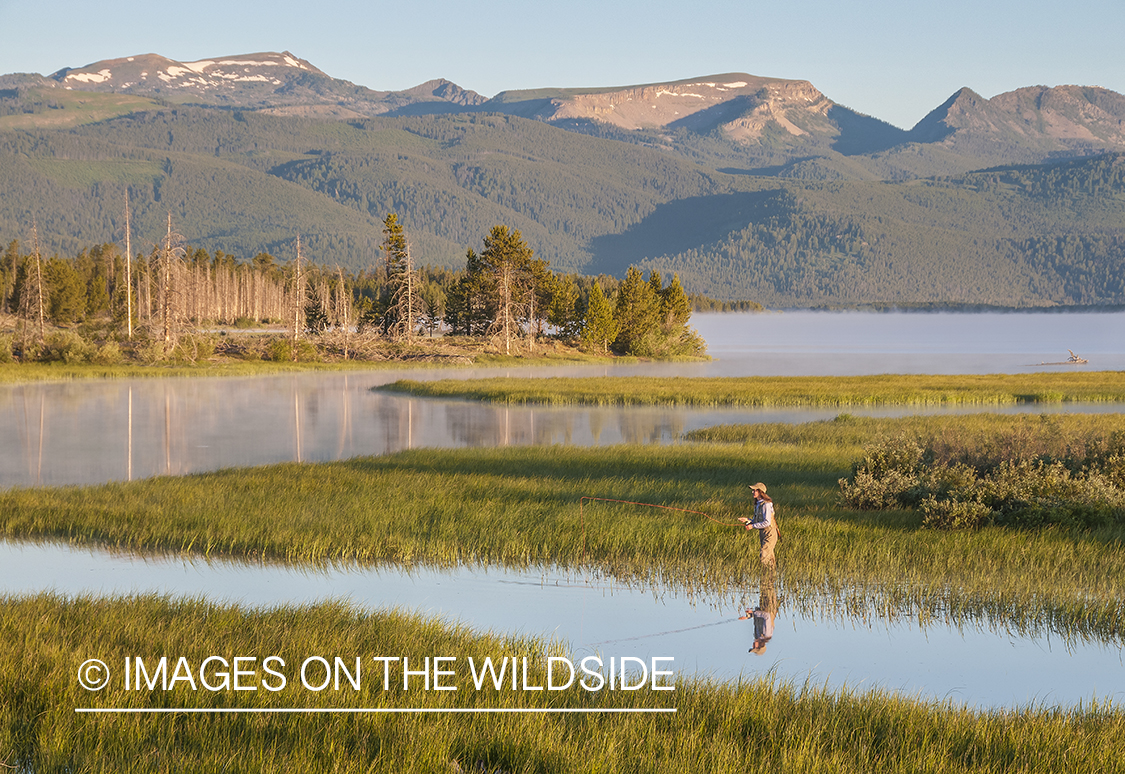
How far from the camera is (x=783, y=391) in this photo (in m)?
58.8

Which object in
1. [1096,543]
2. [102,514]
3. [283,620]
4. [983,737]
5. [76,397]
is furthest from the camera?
[76,397]

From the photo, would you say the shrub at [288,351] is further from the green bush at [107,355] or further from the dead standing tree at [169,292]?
the green bush at [107,355]

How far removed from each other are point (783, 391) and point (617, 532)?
140 feet

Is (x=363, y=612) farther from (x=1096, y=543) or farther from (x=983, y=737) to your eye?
(x=1096, y=543)

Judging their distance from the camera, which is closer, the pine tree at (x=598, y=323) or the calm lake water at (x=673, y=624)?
the calm lake water at (x=673, y=624)

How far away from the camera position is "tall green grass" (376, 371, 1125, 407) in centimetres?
5556

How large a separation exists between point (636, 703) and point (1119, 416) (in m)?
37.7

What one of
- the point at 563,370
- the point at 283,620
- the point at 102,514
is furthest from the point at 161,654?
the point at 563,370

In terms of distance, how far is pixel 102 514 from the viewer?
65.1ft

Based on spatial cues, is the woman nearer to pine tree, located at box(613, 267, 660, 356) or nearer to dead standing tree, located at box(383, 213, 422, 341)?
dead standing tree, located at box(383, 213, 422, 341)

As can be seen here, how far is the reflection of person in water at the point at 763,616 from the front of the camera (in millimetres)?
11836

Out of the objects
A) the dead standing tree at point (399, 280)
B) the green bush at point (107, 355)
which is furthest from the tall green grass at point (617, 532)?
the dead standing tree at point (399, 280)

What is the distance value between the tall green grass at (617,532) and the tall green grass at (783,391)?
28416 millimetres

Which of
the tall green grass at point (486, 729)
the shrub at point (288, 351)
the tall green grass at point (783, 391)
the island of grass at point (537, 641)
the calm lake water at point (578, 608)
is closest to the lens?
the tall green grass at point (486, 729)
